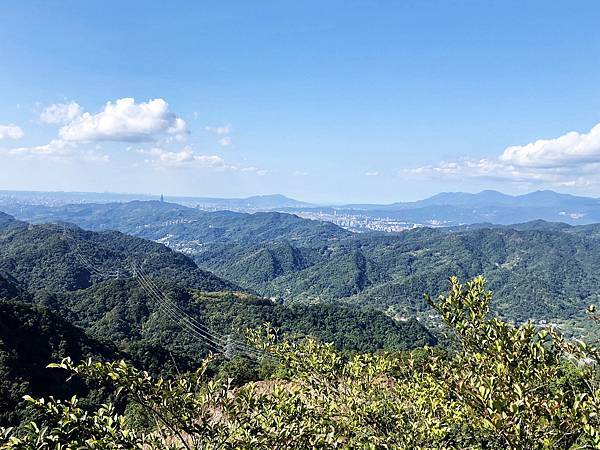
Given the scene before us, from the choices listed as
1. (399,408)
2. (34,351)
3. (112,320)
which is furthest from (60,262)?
(399,408)

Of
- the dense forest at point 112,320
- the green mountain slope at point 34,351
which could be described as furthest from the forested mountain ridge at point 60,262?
the green mountain slope at point 34,351

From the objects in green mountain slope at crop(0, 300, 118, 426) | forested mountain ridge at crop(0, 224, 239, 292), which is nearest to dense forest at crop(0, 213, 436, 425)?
green mountain slope at crop(0, 300, 118, 426)

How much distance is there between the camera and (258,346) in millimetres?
11469

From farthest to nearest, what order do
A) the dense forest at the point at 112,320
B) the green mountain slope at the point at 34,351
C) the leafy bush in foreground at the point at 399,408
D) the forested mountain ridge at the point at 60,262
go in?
the forested mountain ridge at the point at 60,262
the dense forest at the point at 112,320
the green mountain slope at the point at 34,351
the leafy bush in foreground at the point at 399,408

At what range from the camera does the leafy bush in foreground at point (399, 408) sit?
554 cm

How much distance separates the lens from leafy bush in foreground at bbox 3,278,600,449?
18.2 ft

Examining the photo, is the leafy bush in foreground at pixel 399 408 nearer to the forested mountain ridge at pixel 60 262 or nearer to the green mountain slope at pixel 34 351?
the green mountain slope at pixel 34 351

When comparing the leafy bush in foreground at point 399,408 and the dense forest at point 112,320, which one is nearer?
the leafy bush in foreground at point 399,408

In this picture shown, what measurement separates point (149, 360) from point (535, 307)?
195 m

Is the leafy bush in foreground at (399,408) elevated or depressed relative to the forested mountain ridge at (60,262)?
elevated

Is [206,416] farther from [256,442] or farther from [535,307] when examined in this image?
[535,307]

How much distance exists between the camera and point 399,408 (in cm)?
912

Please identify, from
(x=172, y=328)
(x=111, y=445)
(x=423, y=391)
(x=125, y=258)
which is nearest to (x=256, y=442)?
(x=111, y=445)

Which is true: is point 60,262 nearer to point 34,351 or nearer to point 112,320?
point 112,320
